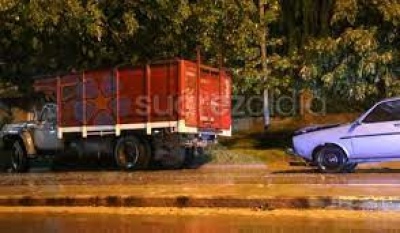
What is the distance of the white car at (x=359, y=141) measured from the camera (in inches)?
683

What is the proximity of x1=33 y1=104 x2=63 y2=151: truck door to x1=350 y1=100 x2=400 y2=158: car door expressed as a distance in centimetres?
883

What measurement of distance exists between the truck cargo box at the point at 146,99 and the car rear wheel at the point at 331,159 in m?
3.64

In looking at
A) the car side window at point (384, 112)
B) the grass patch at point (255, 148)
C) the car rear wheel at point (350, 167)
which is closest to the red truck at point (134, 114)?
the grass patch at point (255, 148)

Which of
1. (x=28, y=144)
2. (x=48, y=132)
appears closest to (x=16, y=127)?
(x=28, y=144)

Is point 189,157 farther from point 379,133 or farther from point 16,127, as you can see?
point 379,133

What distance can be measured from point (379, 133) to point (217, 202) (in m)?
5.74

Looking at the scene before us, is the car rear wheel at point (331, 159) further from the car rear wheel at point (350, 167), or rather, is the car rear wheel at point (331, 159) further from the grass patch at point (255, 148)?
the grass patch at point (255, 148)

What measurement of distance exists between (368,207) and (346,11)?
13033mm

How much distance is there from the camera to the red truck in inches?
795

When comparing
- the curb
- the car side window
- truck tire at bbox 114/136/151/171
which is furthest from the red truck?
the curb

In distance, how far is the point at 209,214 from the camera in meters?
12.5

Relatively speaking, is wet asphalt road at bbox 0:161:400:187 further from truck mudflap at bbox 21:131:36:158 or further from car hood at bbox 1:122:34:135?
car hood at bbox 1:122:34:135

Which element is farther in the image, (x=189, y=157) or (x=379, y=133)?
(x=189, y=157)

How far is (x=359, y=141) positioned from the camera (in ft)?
57.7
